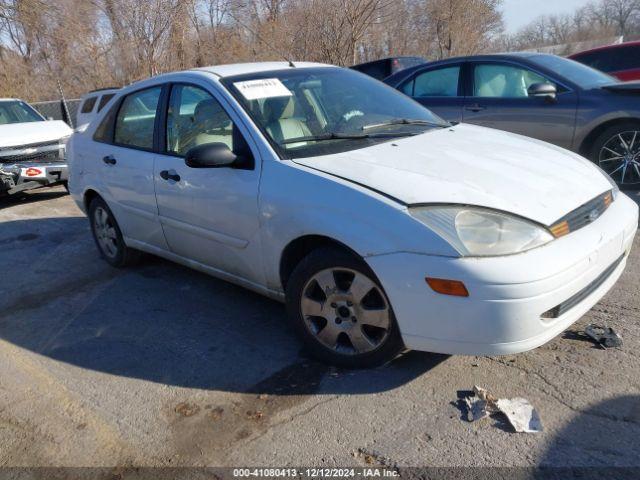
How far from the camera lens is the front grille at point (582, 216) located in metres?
2.71

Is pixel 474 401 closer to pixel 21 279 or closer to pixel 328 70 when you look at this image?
pixel 328 70

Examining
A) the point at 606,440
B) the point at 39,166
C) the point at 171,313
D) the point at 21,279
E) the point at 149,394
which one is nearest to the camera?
the point at 606,440

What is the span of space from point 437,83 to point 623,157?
7.55 ft

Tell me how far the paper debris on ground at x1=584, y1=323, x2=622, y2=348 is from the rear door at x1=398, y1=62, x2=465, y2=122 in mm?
3863

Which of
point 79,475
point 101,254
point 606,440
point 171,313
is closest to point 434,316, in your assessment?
point 606,440

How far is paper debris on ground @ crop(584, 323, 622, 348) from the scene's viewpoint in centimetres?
315

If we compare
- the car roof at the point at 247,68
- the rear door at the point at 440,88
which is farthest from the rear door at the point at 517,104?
the car roof at the point at 247,68

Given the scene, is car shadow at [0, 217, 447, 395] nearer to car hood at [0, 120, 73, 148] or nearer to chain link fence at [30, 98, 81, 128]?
car hood at [0, 120, 73, 148]

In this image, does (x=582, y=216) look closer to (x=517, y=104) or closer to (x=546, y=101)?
(x=546, y=101)

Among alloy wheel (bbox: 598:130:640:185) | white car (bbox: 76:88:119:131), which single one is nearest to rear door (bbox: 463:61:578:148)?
alloy wheel (bbox: 598:130:640:185)

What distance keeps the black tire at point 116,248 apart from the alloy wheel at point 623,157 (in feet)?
15.6

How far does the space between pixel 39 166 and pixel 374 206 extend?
7.15 metres

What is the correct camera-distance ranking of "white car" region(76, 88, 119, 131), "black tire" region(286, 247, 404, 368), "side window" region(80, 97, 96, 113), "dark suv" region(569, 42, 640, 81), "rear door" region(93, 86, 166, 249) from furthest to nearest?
1. "side window" region(80, 97, 96, 113)
2. "white car" region(76, 88, 119, 131)
3. "dark suv" region(569, 42, 640, 81)
4. "rear door" region(93, 86, 166, 249)
5. "black tire" region(286, 247, 404, 368)

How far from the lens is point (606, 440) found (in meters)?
2.44
